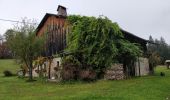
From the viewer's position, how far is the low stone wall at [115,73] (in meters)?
32.6

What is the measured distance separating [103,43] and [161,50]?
82.0m

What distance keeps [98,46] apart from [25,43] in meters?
9.18

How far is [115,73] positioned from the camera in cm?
3303

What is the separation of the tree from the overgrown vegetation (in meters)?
5.09

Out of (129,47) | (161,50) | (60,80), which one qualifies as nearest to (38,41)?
(60,80)

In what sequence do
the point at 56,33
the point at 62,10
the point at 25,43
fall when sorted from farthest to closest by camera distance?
the point at 62,10, the point at 56,33, the point at 25,43

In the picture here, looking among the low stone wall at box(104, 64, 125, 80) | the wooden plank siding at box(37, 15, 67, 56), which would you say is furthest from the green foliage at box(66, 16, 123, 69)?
the wooden plank siding at box(37, 15, 67, 56)

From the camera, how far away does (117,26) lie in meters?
33.9

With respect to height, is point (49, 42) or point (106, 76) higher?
point (49, 42)

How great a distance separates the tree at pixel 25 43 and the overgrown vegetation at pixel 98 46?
5085mm

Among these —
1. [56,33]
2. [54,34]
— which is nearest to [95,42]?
[56,33]

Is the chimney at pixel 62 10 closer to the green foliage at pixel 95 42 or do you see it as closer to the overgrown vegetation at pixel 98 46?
the overgrown vegetation at pixel 98 46

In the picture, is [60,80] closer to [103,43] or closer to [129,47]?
[103,43]

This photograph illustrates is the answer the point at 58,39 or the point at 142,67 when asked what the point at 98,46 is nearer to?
the point at 58,39
